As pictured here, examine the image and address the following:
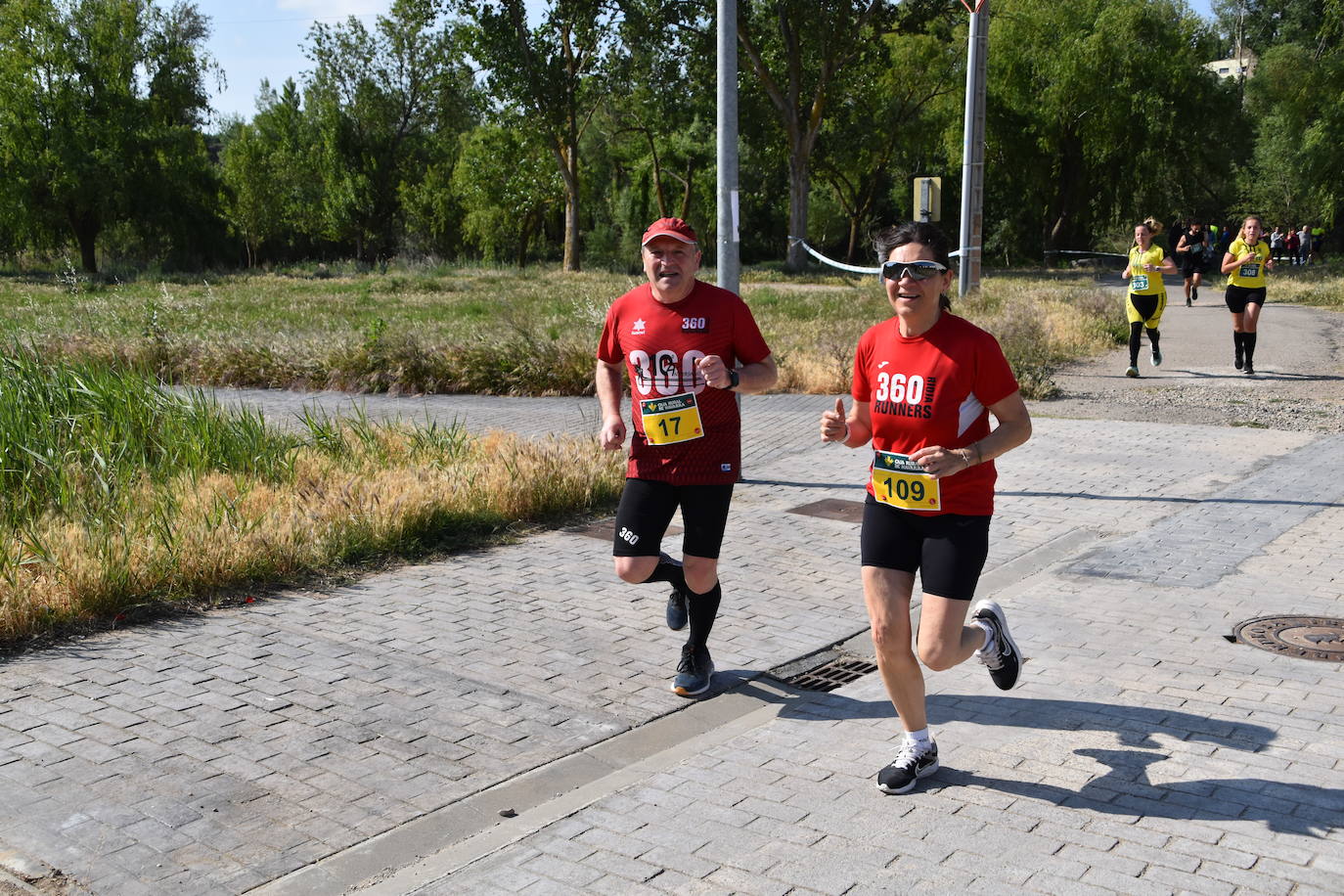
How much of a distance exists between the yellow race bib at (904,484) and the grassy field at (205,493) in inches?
153

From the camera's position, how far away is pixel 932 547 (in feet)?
13.8

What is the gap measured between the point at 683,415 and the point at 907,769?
5.55ft

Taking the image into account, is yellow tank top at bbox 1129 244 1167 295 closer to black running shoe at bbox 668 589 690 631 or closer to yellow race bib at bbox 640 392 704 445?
black running shoe at bbox 668 589 690 631

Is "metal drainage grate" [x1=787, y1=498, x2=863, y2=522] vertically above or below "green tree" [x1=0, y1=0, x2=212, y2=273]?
below

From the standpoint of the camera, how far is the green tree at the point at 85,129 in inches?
2108

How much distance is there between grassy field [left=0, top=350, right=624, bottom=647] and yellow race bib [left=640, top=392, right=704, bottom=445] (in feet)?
9.08

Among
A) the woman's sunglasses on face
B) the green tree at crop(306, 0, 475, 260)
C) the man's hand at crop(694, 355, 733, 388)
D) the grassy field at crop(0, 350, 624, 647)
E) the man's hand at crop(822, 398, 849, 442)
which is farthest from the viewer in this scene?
the green tree at crop(306, 0, 475, 260)

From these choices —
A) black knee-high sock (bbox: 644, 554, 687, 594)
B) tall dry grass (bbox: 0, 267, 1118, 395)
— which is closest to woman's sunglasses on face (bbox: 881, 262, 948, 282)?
black knee-high sock (bbox: 644, 554, 687, 594)

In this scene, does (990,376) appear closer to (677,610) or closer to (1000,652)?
(1000,652)

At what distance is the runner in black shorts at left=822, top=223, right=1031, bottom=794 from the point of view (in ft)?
13.7

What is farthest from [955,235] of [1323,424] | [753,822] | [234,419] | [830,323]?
[753,822]

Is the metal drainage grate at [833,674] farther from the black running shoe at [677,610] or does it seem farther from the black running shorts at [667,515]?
the black running shorts at [667,515]

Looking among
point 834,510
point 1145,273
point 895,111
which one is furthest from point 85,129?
point 834,510

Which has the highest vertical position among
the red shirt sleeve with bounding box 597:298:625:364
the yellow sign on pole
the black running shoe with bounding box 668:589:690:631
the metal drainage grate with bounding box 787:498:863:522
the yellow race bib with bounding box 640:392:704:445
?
the yellow sign on pole
